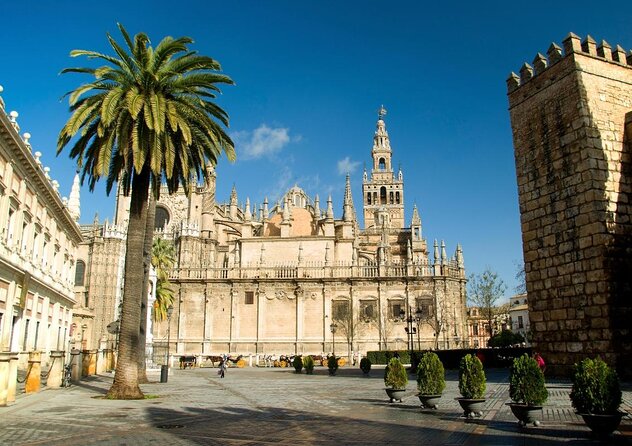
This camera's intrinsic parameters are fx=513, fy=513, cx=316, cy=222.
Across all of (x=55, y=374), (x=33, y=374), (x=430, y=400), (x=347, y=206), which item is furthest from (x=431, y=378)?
(x=347, y=206)

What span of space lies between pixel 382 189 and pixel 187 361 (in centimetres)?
6413

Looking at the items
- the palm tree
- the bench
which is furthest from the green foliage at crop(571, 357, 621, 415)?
the bench

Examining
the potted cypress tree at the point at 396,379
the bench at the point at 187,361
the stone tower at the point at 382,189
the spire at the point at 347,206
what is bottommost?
the bench at the point at 187,361

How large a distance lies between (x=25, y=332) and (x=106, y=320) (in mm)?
33441

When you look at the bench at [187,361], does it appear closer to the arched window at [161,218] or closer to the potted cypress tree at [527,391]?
the arched window at [161,218]

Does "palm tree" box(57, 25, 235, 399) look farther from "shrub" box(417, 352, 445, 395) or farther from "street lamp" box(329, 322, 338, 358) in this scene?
"street lamp" box(329, 322, 338, 358)

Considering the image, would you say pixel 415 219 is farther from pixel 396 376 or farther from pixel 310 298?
pixel 396 376

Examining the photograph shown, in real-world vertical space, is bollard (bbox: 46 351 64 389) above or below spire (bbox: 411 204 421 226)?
below

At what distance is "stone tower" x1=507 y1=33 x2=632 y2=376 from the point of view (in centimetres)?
1670

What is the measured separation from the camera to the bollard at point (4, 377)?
1370cm

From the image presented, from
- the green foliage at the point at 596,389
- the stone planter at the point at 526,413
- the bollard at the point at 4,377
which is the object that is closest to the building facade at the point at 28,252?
the bollard at the point at 4,377

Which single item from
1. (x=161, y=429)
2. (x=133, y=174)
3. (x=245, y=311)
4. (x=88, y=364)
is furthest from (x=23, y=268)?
(x=245, y=311)

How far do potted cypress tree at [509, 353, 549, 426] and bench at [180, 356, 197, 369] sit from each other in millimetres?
35300

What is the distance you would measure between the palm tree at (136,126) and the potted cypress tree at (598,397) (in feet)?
41.6
